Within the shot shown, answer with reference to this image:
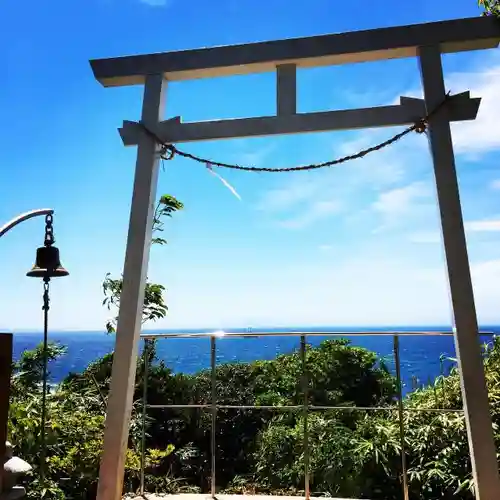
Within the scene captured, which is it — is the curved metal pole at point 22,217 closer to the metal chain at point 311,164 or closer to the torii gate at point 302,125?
the torii gate at point 302,125

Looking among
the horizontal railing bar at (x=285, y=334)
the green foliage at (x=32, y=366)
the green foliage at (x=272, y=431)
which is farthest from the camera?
the green foliage at (x=32, y=366)

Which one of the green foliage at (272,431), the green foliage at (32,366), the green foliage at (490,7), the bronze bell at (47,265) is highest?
the green foliage at (490,7)

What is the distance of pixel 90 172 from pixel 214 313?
17.8m

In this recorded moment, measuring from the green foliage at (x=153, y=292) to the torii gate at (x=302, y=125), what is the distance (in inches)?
43.3

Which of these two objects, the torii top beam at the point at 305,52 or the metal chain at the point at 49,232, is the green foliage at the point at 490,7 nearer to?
the torii top beam at the point at 305,52

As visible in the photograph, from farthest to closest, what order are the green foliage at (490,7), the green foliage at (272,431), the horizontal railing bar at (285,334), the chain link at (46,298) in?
the green foliage at (272,431) < the horizontal railing bar at (285,334) < the green foliage at (490,7) < the chain link at (46,298)

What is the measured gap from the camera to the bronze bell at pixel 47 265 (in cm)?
235

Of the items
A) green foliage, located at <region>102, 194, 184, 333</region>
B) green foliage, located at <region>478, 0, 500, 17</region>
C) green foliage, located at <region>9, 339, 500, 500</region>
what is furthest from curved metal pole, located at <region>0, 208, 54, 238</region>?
green foliage, located at <region>478, 0, 500, 17</region>

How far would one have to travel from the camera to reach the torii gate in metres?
2.24

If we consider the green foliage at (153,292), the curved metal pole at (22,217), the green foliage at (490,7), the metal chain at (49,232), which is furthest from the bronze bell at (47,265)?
the green foliage at (490,7)

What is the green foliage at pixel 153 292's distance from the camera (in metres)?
3.81

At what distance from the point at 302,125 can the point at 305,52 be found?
0.38m

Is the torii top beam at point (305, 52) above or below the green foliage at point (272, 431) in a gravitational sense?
above

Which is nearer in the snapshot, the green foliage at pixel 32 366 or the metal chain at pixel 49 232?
the metal chain at pixel 49 232
